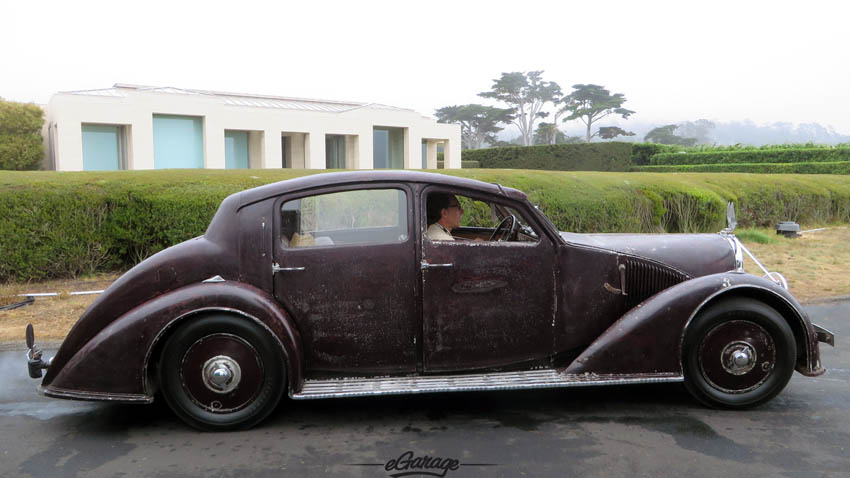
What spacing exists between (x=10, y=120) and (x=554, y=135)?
201 feet

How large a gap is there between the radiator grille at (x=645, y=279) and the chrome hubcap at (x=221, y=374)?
2.59 metres

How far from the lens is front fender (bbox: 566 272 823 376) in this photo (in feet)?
13.6

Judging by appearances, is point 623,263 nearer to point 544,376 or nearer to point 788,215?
point 544,376

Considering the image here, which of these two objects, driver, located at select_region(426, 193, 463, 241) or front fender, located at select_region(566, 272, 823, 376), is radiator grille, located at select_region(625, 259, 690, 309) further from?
driver, located at select_region(426, 193, 463, 241)

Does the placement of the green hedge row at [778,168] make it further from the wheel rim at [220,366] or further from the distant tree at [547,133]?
the distant tree at [547,133]

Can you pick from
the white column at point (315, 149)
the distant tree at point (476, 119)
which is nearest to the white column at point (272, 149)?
the white column at point (315, 149)

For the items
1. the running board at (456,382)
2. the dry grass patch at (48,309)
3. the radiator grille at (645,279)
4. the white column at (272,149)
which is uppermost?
the white column at (272,149)

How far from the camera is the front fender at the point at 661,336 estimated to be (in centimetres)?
415

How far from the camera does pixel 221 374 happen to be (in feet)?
12.9

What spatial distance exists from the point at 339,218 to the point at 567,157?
39.7 m

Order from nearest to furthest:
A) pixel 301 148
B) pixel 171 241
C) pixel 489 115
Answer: pixel 171 241, pixel 301 148, pixel 489 115

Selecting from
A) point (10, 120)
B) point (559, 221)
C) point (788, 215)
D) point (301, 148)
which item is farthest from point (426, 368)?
point (10, 120)

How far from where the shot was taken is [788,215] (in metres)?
15.1

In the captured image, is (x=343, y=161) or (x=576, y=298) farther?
(x=343, y=161)
